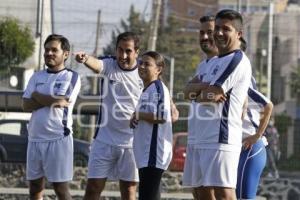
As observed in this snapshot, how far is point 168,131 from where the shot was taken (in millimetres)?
8328

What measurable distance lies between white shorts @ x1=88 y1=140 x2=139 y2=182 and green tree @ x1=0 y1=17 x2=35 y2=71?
11456mm

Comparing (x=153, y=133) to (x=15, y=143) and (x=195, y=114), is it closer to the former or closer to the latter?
(x=195, y=114)

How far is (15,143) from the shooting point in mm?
18016

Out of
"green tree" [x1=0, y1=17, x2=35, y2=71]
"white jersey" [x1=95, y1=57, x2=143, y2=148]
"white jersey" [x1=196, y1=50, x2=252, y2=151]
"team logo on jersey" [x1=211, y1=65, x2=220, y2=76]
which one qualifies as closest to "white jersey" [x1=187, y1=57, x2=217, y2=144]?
"team logo on jersey" [x1=211, y1=65, x2=220, y2=76]

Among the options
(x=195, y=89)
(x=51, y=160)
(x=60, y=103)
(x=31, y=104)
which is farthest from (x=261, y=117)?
(x=31, y=104)

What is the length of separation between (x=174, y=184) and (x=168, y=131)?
18.5ft

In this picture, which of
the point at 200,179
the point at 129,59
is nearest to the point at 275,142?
the point at 129,59

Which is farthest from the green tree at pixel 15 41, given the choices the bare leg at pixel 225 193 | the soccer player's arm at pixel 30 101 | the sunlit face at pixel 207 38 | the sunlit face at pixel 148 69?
the bare leg at pixel 225 193

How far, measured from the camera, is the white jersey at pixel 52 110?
850 centimetres

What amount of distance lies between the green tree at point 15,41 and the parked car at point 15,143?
1.91m

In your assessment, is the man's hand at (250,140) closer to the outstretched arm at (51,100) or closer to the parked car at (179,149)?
the outstretched arm at (51,100)

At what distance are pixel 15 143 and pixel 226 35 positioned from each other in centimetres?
1191

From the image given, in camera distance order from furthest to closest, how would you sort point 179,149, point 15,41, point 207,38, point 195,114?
point 15,41 < point 179,149 < point 207,38 < point 195,114

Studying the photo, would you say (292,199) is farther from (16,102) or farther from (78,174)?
(16,102)
